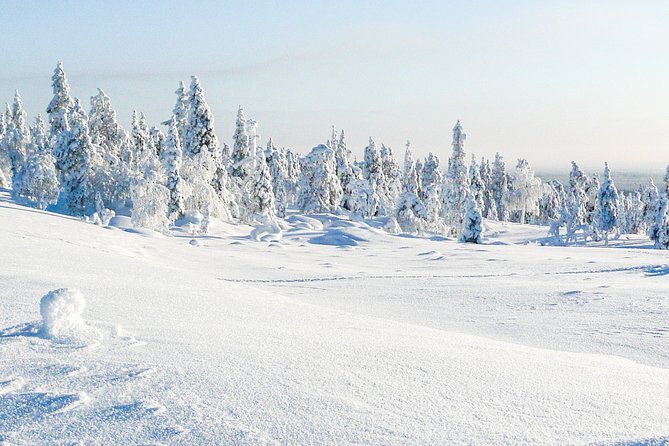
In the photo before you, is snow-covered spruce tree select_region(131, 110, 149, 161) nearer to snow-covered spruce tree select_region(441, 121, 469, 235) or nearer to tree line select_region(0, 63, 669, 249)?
tree line select_region(0, 63, 669, 249)

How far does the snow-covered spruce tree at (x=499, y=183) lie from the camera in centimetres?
7856

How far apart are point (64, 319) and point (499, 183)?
82.0 m

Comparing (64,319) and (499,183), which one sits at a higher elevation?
(499,183)

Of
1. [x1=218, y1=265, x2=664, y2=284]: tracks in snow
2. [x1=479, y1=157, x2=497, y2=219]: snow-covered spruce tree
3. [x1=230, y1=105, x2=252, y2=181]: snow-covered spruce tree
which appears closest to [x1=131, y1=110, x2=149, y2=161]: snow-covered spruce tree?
[x1=230, y1=105, x2=252, y2=181]: snow-covered spruce tree

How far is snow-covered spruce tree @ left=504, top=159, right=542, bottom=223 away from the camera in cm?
6612

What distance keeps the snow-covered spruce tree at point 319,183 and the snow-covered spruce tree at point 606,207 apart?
85.7 ft

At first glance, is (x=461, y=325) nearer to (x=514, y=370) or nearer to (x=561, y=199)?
(x=514, y=370)

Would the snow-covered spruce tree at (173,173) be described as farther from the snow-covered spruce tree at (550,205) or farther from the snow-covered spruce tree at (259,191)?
the snow-covered spruce tree at (550,205)

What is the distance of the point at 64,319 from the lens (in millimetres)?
3490

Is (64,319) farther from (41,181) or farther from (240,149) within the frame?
(240,149)

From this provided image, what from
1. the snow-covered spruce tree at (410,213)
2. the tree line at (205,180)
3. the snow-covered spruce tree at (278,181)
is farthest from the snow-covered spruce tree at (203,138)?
the snow-covered spruce tree at (278,181)

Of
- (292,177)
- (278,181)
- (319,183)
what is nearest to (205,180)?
(319,183)

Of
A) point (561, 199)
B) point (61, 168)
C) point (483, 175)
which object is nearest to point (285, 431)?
point (61, 168)

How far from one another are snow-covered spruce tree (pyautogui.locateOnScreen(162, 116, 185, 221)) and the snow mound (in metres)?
26.2
